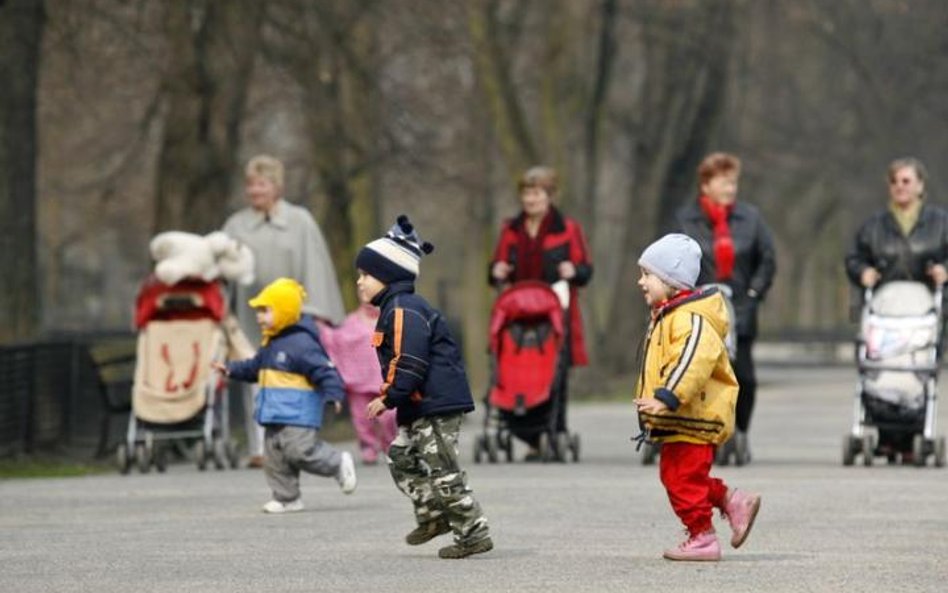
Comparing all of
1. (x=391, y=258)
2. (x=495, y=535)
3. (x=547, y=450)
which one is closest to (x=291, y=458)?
(x=495, y=535)

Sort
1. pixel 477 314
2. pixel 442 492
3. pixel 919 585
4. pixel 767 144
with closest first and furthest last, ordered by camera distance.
Result: pixel 919 585, pixel 442 492, pixel 477 314, pixel 767 144

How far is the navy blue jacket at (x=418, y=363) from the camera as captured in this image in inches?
470

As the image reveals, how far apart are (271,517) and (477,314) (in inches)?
1117

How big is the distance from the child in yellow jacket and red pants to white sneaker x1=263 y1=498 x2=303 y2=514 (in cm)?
336

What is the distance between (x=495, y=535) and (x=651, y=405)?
1822 mm

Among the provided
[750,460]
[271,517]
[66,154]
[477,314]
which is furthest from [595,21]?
[271,517]

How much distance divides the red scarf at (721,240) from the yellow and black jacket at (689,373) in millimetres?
6422

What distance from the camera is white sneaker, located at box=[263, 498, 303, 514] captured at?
14734mm

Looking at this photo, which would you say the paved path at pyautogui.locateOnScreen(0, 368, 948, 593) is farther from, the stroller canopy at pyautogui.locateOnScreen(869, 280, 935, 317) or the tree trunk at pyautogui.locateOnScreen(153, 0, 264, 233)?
the tree trunk at pyautogui.locateOnScreen(153, 0, 264, 233)

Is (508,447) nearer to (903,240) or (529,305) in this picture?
(529,305)

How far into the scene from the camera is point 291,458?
49.1ft

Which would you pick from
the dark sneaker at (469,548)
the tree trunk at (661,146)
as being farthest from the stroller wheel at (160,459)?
the tree trunk at (661,146)

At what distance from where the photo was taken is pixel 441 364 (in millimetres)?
12086

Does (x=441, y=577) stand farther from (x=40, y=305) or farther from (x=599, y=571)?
(x=40, y=305)
